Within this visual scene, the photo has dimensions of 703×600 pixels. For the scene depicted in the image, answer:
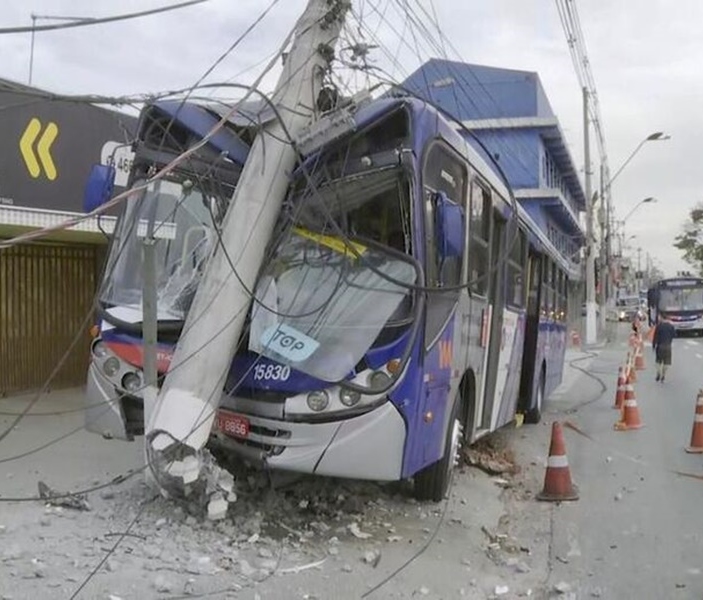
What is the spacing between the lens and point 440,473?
7.22 metres

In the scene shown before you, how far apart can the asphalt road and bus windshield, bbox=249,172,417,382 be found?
6.98 feet

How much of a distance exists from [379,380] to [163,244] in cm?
209

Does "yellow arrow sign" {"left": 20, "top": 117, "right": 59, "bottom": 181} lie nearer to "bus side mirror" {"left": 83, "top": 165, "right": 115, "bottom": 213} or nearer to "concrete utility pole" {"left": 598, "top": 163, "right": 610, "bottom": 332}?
"bus side mirror" {"left": 83, "top": 165, "right": 115, "bottom": 213}

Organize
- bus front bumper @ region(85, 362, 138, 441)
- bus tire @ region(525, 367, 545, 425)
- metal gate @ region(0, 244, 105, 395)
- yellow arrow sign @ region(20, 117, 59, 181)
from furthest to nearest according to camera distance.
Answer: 1. bus tire @ region(525, 367, 545, 425)
2. metal gate @ region(0, 244, 105, 395)
3. yellow arrow sign @ region(20, 117, 59, 181)
4. bus front bumper @ region(85, 362, 138, 441)

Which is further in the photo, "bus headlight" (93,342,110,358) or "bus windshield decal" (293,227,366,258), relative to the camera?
"bus headlight" (93,342,110,358)

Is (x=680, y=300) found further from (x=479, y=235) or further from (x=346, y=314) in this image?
(x=346, y=314)

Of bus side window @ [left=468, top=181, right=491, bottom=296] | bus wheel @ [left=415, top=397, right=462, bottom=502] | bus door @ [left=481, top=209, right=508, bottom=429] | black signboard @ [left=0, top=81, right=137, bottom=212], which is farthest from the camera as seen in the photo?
black signboard @ [left=0, top=81, right=137, bottom=212]

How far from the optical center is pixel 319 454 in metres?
5.83

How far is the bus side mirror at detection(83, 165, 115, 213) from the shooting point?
640cm

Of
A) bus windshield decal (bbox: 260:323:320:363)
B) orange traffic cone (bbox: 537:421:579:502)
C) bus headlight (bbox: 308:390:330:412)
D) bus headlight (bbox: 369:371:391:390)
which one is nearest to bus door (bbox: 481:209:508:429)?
orange traffic cone (bbox: 537:421:579:502)

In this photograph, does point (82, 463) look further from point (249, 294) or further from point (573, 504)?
point (573, 504)

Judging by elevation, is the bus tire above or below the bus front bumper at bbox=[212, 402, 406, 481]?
below

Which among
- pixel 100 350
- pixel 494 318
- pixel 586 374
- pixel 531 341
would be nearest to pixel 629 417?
pixel 531 341

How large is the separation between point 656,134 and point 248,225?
35.8 meters
